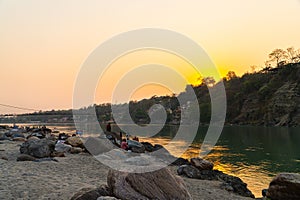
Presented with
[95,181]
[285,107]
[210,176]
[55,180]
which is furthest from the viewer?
[285,107]

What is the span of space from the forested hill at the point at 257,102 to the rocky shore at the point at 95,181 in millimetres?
49067

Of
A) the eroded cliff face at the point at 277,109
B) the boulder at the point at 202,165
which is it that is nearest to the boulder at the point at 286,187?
the boulder at the point at 202,165

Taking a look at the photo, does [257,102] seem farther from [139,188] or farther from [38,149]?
[139,188]

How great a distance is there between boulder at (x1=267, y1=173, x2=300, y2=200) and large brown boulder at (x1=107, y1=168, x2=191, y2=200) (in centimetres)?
577

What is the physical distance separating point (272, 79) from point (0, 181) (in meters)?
103

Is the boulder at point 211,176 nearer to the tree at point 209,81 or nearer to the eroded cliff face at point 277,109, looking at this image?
the eroded cliff face at point 277,109

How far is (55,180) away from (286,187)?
29.4 feet

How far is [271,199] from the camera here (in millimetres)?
12578

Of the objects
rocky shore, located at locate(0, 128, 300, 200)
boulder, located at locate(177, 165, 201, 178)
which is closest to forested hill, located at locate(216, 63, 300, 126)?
boulder, located at locate(177, 165, 201, 178)

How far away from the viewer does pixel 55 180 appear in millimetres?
11617

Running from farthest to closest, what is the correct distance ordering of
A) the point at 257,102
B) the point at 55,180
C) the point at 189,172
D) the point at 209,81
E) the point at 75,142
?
1. the point at 209,81
2. the point at 257,102
3. the point at 75,142
4. the point at 189,172
5. the point at 55,180

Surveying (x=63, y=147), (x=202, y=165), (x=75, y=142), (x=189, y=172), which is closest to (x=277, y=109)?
(x=202, y=165)

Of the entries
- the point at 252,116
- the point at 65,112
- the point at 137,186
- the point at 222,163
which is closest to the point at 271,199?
the point at 137,186

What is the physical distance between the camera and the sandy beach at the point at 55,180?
9.41 m
